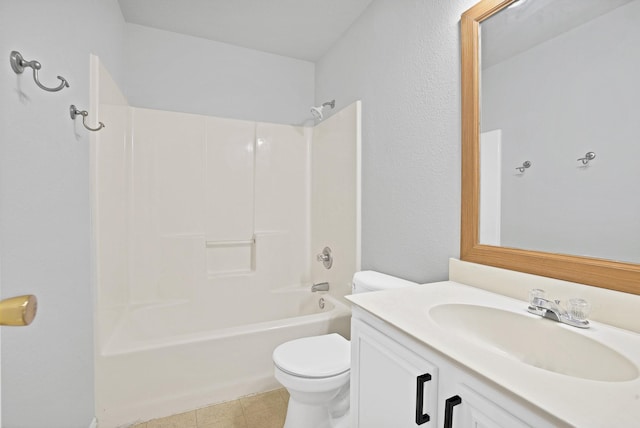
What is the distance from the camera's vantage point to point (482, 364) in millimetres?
611

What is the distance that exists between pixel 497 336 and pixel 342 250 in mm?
1364

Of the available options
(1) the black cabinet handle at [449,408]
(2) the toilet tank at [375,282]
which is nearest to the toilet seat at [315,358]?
(2) the toilet tank at [375,282]

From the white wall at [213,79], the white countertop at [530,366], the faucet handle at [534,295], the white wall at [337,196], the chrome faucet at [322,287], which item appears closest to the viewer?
the white countertop at [530,366]

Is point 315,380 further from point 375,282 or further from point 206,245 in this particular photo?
point 206,245

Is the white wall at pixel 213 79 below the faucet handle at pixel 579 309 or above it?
above

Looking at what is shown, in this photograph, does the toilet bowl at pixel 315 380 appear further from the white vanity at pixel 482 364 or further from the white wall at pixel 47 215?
the white wall at pixel 47 215

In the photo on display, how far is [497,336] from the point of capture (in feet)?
3.10

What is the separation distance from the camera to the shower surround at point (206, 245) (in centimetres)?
162

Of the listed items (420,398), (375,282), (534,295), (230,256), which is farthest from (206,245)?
(534,295)

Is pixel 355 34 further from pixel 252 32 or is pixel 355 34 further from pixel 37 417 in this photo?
pixel 37 417

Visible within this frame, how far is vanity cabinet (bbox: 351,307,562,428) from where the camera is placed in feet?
1.85

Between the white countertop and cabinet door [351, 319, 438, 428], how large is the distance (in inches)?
2.8

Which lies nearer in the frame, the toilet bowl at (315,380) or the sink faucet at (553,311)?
the sink faucet at (553,311)

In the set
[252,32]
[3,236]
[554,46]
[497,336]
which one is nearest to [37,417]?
[3,236]
